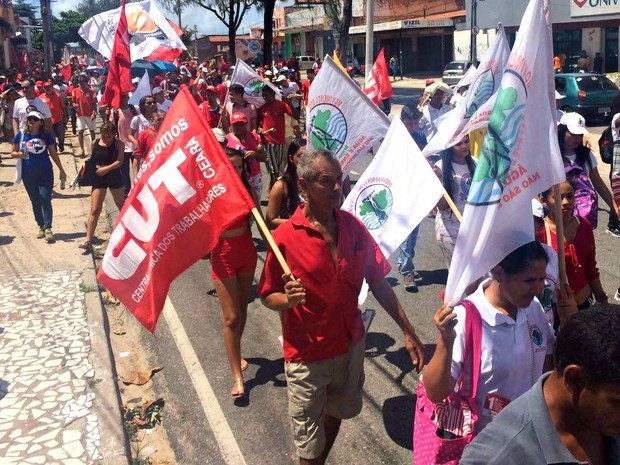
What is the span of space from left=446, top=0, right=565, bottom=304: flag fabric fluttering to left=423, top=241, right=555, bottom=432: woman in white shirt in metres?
0.09

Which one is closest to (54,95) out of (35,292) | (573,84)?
(35,292)

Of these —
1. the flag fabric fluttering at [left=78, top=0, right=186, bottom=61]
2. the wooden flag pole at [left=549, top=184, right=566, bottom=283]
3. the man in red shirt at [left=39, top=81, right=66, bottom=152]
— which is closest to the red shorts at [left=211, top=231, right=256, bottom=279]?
the wooden flag pole at [left=549, top=184, right=566, bottom=283]

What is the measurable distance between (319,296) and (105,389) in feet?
7.96

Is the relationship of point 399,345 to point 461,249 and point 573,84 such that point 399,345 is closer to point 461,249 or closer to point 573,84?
point 461,249

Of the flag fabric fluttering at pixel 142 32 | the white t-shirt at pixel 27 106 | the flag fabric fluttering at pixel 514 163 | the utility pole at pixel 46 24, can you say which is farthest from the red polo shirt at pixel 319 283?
the utility pole at pixel 46 24

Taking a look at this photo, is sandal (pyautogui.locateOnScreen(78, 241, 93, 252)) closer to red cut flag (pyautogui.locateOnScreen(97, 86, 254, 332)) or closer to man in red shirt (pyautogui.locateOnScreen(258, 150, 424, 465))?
red cut flag (pyautogui.locateOnScreen(97, 86, 254, 332))

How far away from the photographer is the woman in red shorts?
489cm

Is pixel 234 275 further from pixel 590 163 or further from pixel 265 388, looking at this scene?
pixel 590 163

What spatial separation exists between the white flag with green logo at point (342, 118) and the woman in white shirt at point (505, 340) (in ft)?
9.36

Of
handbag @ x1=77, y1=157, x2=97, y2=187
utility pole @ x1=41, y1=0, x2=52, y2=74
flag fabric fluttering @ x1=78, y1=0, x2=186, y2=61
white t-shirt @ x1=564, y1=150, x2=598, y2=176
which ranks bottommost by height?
handbag @ x1=77, y1=157, x2=97, y2=187

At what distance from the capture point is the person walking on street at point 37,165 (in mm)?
9094

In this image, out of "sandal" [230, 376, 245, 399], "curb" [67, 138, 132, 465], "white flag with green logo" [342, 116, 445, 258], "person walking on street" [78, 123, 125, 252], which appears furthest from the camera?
"person walking on street" [78, 123, 125, 252]

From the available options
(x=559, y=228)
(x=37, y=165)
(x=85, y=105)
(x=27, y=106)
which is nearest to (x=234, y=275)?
(x=559, y=228)

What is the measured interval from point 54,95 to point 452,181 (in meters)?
12.5
